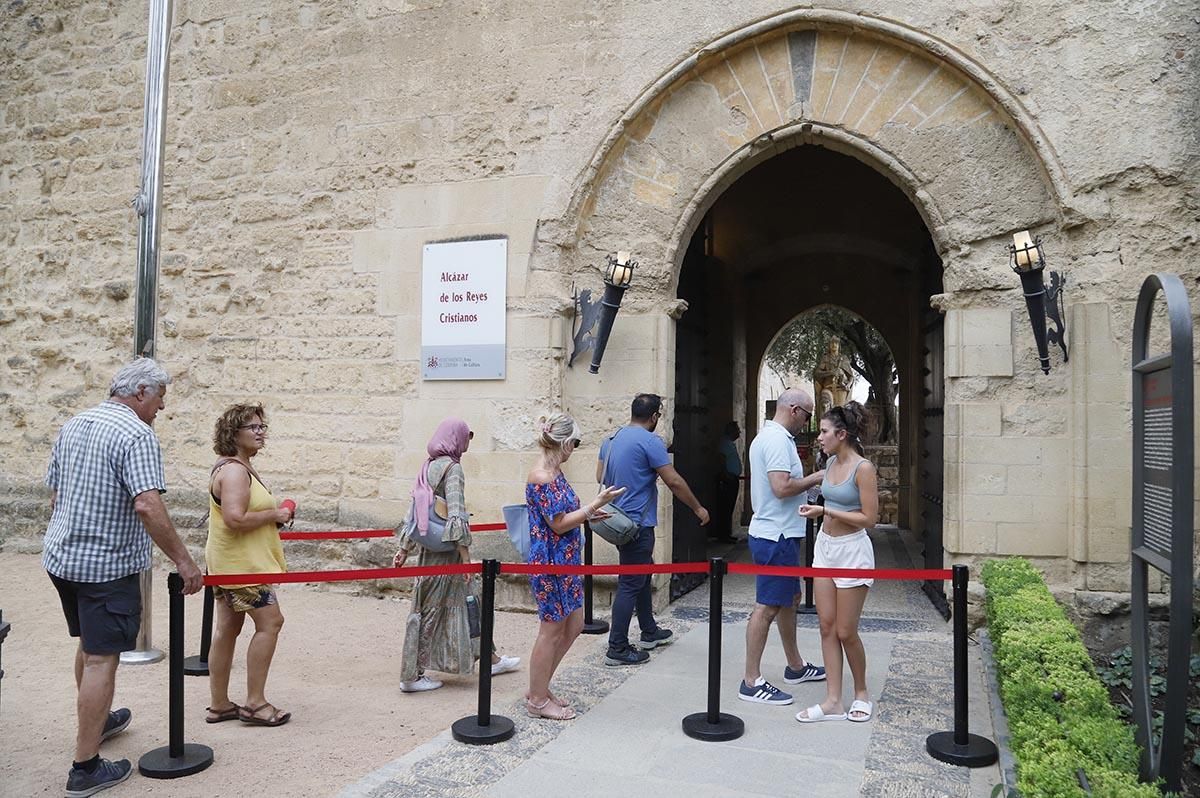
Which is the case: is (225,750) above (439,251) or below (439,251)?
below

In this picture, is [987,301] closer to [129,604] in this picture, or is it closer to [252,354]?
[129,604]

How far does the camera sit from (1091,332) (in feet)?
17.5

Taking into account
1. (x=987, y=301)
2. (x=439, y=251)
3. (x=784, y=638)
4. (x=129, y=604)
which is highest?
(x=439, y=251)

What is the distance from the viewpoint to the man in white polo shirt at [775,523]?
14.6 feet

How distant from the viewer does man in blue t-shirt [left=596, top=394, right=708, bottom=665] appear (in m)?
5.14

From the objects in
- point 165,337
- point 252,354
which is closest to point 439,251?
point 252,354

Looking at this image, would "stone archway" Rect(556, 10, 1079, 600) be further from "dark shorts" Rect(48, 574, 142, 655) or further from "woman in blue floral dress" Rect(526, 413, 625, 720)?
"dark shorts" Rect(48, 574, 142, 655)

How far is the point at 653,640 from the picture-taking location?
5.54 meters

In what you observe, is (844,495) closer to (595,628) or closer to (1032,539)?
(1032,539)

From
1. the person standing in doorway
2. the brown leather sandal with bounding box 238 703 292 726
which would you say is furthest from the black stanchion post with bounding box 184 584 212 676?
the person standing in doorway

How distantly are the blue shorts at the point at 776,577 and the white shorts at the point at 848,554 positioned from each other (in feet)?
0.79

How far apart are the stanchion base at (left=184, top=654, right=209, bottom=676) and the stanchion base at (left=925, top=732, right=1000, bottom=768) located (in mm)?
3861

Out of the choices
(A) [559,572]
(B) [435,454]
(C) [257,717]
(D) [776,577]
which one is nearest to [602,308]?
(B) [435,454]

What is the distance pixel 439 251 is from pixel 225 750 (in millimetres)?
4055
